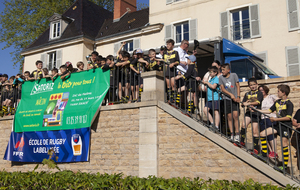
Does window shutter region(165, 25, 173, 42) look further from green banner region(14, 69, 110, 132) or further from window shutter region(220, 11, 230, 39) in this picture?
green banner region(14, 69, 110, 132)

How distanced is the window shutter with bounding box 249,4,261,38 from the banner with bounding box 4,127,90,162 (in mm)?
11617

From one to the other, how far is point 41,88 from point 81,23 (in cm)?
1583

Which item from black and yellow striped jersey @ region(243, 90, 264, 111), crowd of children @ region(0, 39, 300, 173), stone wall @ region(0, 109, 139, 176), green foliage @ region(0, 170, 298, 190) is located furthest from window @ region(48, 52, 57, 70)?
black and yellow striped jersey @ region(243, 90, 264, 111)

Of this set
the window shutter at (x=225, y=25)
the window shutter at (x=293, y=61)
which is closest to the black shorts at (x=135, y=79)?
the window shutter at (x=293, y=61)

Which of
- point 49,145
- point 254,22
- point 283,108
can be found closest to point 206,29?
point 254,22

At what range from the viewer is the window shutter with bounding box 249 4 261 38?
16.2m

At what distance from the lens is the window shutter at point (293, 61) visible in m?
14.9

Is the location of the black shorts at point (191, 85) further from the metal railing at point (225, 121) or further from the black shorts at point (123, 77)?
the black shorts at point (123, 77)

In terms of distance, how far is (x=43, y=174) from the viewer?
7098 mm

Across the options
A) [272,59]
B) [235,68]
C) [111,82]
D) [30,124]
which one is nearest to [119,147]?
[111,82]

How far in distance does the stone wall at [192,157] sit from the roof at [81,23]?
58.9ft

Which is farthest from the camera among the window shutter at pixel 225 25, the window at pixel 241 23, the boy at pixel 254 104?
the window shutter at pixel 225 25

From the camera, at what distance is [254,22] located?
16.3m

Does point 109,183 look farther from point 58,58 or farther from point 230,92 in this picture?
point 58,58
